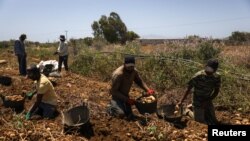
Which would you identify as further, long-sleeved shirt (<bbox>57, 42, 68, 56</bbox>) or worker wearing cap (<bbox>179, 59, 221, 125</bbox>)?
long-sleeved shirt (<bbox>57, 42, 68, 56</bbox>)

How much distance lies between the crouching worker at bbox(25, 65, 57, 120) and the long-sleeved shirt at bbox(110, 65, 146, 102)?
1.03m

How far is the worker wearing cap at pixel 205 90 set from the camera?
591 cm

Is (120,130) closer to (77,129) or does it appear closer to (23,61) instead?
(77,129)

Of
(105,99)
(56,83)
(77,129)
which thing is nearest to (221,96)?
(105,99)

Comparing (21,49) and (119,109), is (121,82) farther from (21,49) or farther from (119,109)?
(21,49)

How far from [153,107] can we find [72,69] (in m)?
7.42

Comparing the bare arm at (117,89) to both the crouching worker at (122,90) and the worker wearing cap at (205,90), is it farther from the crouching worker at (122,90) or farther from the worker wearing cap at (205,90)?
the worker wearing cap at (205,90)

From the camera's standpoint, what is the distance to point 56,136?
525cm

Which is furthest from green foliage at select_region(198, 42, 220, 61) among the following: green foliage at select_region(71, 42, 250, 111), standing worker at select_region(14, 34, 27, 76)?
standing worker at select_region(14, 34, 27, 76)

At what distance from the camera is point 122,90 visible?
6137mm

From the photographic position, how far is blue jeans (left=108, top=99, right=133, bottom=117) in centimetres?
596

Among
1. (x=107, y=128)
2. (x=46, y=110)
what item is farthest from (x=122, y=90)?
(x=46, y=110)

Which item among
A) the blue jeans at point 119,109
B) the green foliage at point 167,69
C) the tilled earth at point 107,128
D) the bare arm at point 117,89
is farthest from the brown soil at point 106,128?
the green foliage at point 167,69

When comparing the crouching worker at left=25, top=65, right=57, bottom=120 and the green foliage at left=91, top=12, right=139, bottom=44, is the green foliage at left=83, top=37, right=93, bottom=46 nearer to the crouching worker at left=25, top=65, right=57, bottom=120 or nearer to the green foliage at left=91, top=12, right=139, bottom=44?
the green foliage at left=91, top=12, right=139, bottom=44
